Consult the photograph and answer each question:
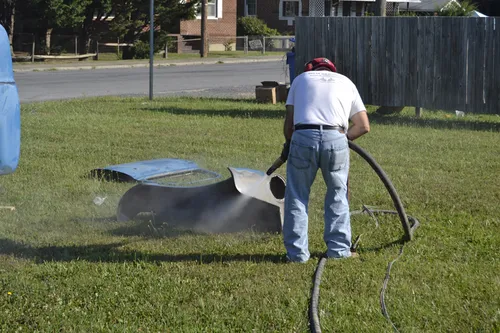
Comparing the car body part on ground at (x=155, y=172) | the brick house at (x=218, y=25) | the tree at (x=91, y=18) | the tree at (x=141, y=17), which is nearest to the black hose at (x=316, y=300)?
the car body part on ground at (x=155, y=172)

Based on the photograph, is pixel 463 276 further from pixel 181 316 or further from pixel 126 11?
pixel 126 11

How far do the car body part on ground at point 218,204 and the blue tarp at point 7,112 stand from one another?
126 cm

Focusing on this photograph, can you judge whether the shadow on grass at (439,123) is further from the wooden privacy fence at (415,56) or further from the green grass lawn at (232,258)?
the green grass lawn at (232,258)

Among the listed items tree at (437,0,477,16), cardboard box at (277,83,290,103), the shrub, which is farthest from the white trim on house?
cardboard box at (277,83,290,103)

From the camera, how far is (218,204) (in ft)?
25.4

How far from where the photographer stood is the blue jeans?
6.34m

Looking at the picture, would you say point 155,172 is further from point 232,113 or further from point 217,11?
point 217,11

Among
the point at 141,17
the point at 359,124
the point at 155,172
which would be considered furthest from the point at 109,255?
the point at 141,17

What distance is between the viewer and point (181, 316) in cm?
532

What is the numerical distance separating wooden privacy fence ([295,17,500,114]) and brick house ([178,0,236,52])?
31001 mm

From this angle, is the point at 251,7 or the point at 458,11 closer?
the point at 458,11

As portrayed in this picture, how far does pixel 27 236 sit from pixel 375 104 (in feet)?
33.7

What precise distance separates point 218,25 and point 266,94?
31667mm

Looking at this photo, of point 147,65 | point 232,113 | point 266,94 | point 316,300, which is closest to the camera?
point 316,300
